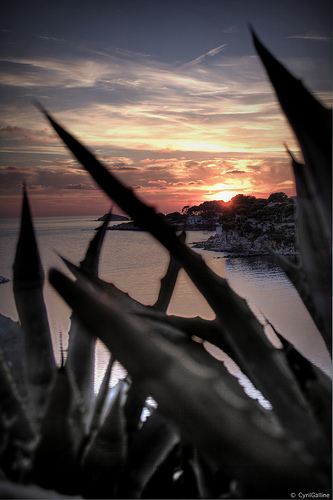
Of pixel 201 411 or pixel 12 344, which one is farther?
pixel 12 344

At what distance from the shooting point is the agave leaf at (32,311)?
0.25 meters

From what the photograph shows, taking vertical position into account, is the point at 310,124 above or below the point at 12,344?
above

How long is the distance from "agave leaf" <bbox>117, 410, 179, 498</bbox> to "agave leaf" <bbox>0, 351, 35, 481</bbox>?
2.1 inches

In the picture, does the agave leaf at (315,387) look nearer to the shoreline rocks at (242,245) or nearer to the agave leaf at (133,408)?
the agave leaf at (133,408)

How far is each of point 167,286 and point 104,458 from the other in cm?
13

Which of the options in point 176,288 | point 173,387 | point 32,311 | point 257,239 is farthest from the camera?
point 257,239

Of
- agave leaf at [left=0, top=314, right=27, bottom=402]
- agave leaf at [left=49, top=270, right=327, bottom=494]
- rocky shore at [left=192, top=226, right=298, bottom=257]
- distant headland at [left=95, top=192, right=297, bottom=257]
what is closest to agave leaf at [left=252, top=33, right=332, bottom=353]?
agave leaf at [left=49, top=270, right=327, bottom=494]

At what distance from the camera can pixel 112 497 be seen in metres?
0.21

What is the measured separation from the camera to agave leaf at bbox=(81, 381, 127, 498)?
0.20m

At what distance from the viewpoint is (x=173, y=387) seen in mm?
155

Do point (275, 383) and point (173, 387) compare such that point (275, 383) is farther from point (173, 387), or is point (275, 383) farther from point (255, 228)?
point (255, 228)

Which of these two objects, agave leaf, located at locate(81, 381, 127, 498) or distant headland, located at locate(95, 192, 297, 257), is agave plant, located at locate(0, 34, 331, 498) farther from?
distant headland, located at locate(95, 192, 297, 257)

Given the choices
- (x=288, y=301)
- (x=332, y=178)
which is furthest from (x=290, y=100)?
(x=288, y=301)

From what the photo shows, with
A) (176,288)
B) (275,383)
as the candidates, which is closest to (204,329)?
(275,383)
